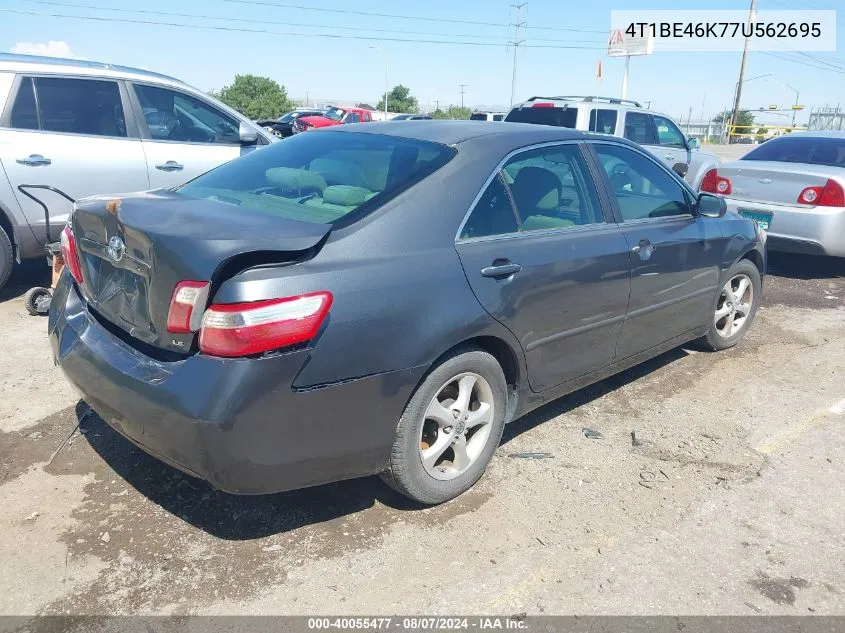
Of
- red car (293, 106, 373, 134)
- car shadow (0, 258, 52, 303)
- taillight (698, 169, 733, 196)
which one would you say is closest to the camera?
car shadow (0, 258, 52, 303)

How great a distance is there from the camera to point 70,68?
19.0 ft

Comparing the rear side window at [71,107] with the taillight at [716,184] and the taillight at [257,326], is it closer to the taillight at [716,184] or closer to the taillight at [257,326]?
the taillight at [257,326]

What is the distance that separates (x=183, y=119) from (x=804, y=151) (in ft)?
22.0

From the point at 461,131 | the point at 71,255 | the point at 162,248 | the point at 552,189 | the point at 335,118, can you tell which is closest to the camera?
the point at 162,248

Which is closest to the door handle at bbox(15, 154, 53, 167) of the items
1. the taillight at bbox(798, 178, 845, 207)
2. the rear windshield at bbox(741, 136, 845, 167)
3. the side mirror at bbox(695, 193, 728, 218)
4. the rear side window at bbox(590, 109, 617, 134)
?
the side mirror at bbox(695, 193, 728, 218)

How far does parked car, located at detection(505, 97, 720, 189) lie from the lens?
10.6m

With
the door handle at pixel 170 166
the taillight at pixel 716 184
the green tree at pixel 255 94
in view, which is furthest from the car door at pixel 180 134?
the green tree at pixel 255 94

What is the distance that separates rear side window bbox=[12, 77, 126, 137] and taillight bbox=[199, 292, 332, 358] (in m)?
4.34

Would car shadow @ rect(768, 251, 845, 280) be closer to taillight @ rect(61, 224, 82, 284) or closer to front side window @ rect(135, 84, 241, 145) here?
front side window @ rect(135, 84, 241, 145)

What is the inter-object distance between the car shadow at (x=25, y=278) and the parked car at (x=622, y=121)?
7.12m

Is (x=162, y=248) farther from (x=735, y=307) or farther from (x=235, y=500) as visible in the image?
(x=735, y=307)

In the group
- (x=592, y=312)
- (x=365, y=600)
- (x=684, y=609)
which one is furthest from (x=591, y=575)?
(x=592, y=312)

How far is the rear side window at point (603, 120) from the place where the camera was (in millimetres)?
10609

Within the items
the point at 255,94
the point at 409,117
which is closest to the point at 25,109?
the point at 409,117
